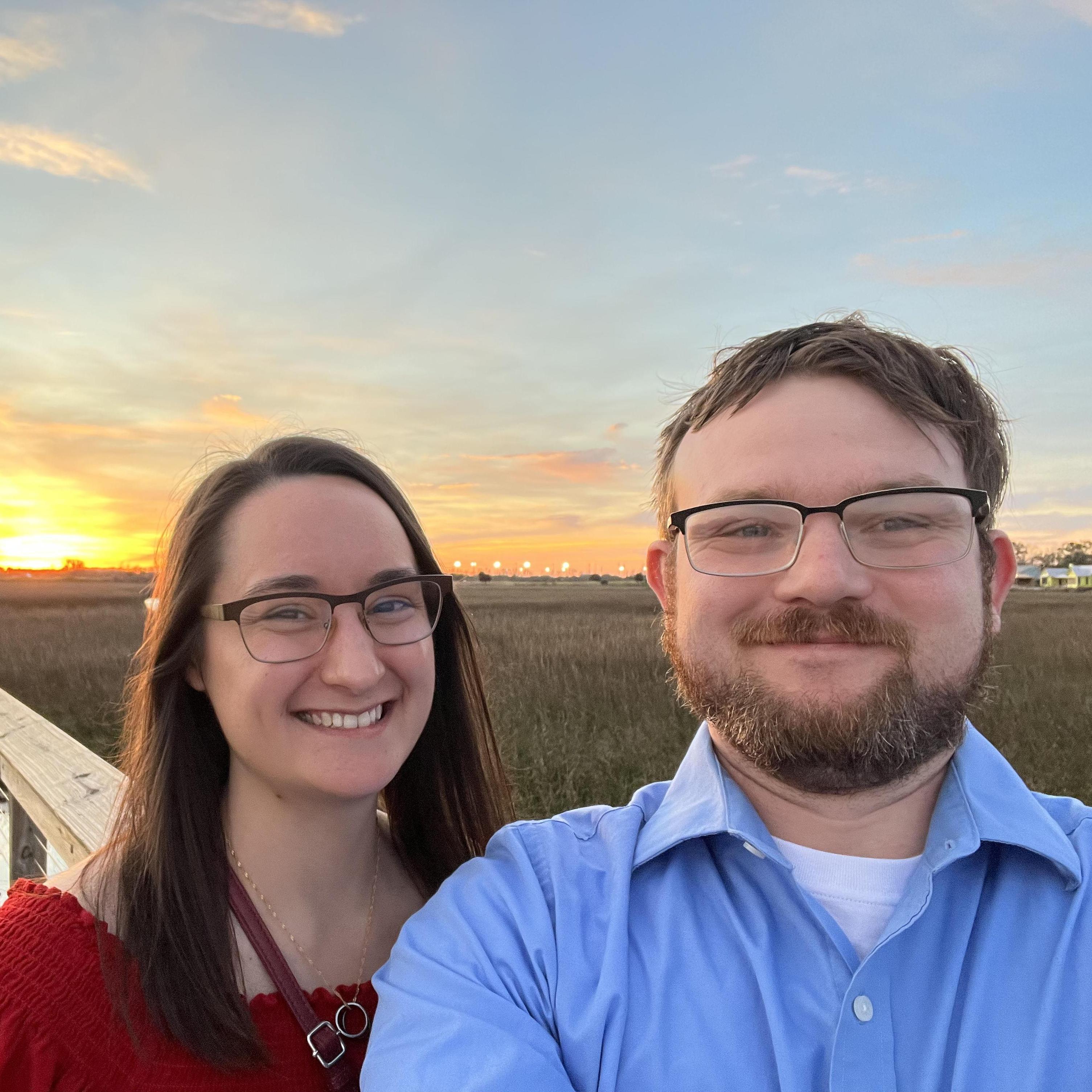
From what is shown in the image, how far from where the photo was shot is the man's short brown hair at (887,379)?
1798 millimetres

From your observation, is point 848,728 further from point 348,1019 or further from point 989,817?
point 348,1019

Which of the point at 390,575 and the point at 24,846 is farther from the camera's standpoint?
the point at 24,846

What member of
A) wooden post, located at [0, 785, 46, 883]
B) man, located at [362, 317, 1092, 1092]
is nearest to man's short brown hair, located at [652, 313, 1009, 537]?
man, located at [362, 317, 1092, 1092]

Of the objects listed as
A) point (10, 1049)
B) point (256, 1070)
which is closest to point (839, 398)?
point (256, 1070)

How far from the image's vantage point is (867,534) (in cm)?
169

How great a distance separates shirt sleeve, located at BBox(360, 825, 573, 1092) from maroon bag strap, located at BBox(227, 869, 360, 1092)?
0.91ft

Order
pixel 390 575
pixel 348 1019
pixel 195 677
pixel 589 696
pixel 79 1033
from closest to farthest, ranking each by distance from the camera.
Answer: pixel 79 1033, pixel 348 1019, pixel 390 575, pixel 195 677, pixel 589 696

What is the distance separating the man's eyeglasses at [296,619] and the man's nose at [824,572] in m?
0.89

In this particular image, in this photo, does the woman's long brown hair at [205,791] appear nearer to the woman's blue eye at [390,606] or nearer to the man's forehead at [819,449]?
the woman's blue eye at [390,606]

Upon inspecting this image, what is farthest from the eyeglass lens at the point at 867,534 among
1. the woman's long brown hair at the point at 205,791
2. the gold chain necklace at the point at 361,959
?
the gold chain necklace at the point at 361,959

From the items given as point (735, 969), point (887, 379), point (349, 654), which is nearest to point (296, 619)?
point (349, 654)

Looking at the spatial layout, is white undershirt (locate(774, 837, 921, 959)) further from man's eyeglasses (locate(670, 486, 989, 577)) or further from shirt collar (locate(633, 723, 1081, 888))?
man's eyeglasses (locate(670, 486, 989, 577))

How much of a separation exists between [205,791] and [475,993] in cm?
101

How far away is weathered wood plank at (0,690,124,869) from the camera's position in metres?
2.37
